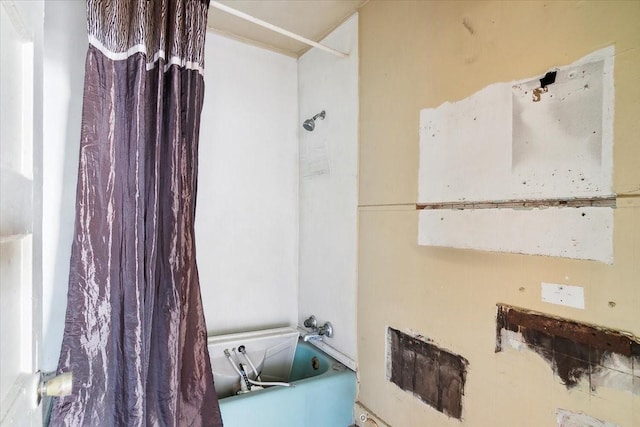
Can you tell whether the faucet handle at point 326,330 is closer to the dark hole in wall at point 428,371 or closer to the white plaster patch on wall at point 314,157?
the dark hole in wall at point 428,371

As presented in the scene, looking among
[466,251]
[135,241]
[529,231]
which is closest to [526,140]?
[529,231]

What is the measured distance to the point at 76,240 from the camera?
3.75 feet

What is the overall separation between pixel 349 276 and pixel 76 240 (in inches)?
47.8

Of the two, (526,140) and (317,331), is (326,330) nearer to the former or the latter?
(317,331)

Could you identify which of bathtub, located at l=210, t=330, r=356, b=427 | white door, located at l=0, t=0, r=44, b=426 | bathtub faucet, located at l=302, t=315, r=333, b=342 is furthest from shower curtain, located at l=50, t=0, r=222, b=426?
bathtub faucet, located at l=302, t=315, r=333, b=342

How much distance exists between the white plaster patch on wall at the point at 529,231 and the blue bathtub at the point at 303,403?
0.86 metres

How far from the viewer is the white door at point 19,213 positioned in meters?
0.45

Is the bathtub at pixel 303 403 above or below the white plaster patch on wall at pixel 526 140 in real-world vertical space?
below

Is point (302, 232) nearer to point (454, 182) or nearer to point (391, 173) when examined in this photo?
point (391, 173)

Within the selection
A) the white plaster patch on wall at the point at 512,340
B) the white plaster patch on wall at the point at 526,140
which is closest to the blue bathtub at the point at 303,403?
the white plaster patch on wall at the point at 512,340

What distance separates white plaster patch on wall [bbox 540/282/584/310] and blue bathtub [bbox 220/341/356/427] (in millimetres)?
1027

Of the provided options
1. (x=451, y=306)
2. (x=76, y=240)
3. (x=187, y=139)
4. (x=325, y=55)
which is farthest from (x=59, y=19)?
(x=451, y=306)

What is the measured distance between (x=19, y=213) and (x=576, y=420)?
1341 mm

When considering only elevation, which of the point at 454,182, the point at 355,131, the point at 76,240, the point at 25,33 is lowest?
the point at 76,240
